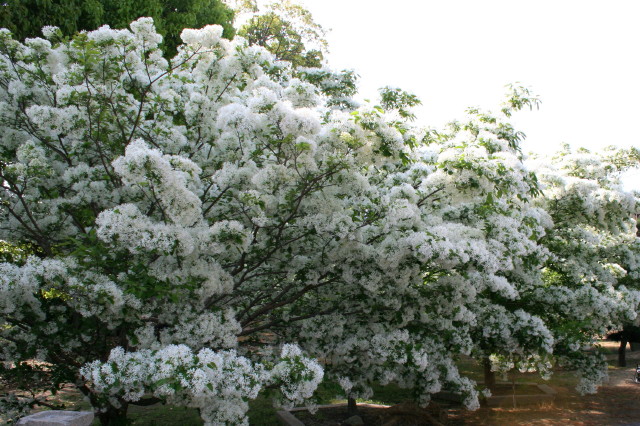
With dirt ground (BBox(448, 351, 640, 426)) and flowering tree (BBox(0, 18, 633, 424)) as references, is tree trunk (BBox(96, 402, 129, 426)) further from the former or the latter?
dirt ground (BBox(448, 351, 640, 426))

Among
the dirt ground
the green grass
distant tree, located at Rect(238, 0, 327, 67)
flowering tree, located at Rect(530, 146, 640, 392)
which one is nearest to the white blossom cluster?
A: the green grass

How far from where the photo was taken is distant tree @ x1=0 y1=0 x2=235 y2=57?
8.64 meters

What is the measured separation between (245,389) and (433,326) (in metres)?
2.91

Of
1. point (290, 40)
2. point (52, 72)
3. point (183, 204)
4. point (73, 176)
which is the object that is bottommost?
point (183, 204)

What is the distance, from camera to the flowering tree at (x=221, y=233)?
14.5 feet

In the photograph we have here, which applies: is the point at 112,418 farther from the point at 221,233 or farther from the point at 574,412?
the point at 574,412

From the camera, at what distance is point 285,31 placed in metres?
20.2

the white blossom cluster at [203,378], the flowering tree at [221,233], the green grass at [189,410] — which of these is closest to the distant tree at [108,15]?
the flowering tree at [221,233]

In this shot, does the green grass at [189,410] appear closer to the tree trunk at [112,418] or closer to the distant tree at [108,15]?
the tree trunk at [112,418]

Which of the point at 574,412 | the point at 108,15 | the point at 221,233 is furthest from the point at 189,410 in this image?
the point at 108,15

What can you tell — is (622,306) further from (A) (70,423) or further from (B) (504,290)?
(A) (70,423)

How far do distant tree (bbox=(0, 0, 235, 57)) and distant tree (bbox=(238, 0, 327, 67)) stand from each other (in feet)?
13.5

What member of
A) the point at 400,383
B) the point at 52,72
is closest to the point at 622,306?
the point at 400,383

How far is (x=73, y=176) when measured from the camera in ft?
18.0
